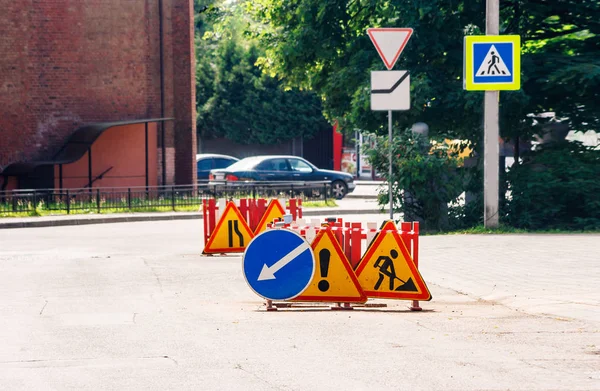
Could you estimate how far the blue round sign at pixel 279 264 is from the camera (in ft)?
33.6

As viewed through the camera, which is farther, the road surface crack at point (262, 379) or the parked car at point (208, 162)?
the parked car at point (208, 162)

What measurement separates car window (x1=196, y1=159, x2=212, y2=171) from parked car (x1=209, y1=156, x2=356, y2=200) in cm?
597

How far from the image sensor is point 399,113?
2064 centimetres

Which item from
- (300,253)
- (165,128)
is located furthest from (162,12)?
(300,253)

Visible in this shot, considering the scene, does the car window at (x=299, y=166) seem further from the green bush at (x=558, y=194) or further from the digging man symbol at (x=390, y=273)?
the digging man symbol at (x=390, y=273)

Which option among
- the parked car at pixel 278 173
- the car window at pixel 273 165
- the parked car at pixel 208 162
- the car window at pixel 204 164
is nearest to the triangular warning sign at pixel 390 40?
the parked car at pixel 278 173

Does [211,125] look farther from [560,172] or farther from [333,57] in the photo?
[560,172]

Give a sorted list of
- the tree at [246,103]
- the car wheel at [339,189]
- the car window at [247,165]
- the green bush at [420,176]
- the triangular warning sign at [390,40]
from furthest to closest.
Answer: the tree at [246,103] < the car wheel at [339,189] < the car window at [247,165] < the green bush at [420,176] < the triangular warning sign at [390,40]

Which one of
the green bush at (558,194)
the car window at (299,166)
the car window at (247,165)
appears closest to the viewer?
the green bush at (558,194)

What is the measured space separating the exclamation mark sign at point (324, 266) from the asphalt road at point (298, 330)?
0.93ft

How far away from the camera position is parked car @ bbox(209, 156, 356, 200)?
36.1m

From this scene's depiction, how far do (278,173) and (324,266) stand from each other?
1029 inches

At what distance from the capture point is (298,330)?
30.1ft

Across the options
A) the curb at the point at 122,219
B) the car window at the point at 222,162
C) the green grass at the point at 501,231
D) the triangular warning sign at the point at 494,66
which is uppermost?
the triangular warning sign at the point at 494,66
